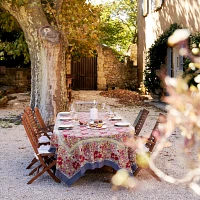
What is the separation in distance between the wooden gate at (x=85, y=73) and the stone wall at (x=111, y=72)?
0.31m

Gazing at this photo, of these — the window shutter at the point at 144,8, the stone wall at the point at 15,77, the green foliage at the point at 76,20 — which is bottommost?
the stone wall at the point at 15,77

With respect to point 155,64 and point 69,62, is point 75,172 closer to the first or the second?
point 155,64

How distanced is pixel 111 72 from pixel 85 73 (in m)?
1.43

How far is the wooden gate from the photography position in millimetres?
21172

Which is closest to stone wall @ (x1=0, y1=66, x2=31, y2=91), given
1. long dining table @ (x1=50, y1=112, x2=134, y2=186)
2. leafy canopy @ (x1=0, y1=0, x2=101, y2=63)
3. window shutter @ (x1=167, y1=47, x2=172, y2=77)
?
leafy canopy @ (x1=0, y1=0, x2=101, y2=63)

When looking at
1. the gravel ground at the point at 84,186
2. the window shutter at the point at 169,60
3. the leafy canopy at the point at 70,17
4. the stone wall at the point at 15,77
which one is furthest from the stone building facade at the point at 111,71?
the gravel ground at the point at 84,186

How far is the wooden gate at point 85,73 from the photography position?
21.2m

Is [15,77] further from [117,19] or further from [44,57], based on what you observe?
[44,57]

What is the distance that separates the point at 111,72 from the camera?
831 inches

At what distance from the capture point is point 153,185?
5141 mm

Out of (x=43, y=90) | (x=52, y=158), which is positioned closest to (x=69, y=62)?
(x=43, y=90)

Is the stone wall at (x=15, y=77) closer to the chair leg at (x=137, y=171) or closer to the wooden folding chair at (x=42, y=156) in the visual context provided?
the wooden folding chair at (x=42, y=156)

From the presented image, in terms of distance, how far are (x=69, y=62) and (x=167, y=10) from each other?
763 cm

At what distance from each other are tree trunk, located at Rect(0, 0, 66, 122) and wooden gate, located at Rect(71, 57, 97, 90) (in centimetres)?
1093
